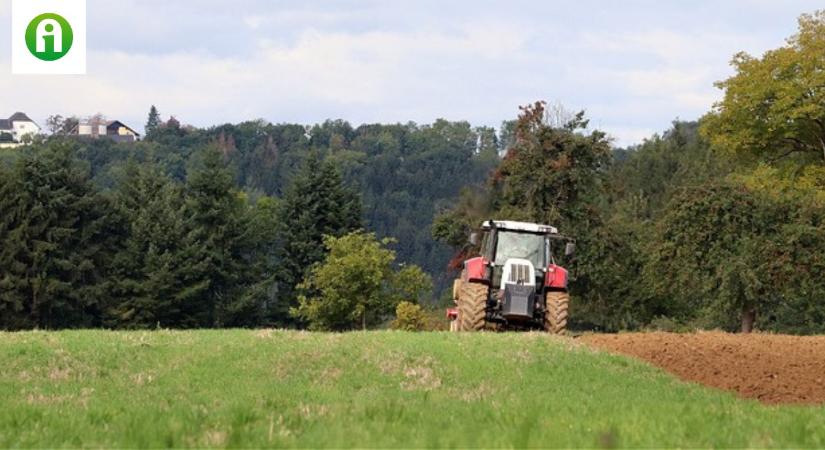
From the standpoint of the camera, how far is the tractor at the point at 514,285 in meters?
25.5

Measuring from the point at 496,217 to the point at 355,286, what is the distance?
9401 millimetres

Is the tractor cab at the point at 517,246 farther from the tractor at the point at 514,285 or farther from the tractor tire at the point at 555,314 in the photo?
the tractor tire at the point at 555,314

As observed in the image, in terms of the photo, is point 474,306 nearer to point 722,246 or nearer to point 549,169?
point 722,246

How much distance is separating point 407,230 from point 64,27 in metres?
128

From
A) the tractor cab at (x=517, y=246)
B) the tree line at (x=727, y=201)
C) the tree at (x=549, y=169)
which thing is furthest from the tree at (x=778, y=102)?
the tractor cab at (x=517, y=246)

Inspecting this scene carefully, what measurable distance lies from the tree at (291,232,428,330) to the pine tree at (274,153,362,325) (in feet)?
43.9

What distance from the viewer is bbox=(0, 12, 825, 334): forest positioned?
150 ft

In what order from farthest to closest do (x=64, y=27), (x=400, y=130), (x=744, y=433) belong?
(x=400, y=130), (x=64, y=27), (x=744, y=433)

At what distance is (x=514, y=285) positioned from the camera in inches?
1013

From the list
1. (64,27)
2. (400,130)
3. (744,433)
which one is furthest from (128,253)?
(400,130)

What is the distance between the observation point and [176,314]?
66.1 metres

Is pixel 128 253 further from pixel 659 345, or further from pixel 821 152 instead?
pixel 659 345

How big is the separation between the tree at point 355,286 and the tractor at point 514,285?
30217 mm

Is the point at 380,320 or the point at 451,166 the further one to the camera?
the point at 451,166
